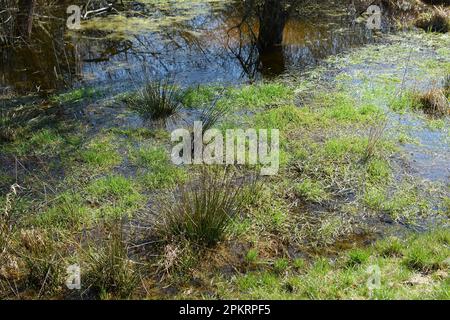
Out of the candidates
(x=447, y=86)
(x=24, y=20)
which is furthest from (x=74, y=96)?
(x=447, y=86)

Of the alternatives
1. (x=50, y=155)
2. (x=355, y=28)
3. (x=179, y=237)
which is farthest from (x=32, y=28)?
(x=179, y=237)

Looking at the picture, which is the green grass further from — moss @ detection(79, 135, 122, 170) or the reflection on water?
the reflection on water

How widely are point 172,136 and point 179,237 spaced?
7.00 ft

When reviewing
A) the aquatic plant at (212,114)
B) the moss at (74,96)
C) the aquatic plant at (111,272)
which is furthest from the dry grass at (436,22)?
the aquatic plant at (111,272)

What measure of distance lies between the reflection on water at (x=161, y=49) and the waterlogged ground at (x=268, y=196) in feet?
2.19

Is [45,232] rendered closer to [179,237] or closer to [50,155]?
[179,237]

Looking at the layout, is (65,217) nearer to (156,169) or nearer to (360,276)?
(156,169)

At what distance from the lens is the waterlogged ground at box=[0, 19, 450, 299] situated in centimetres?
361

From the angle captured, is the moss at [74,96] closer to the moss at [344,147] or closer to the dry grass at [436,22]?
the moss at [344,147]

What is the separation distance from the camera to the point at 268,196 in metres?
4.70

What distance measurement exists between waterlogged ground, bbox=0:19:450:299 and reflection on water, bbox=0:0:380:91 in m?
0.67

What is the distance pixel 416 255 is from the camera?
12.5 feet

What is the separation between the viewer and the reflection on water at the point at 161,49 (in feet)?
24.9

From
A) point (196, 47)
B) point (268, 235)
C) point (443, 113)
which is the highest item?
point (196, 47)
